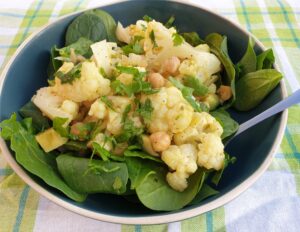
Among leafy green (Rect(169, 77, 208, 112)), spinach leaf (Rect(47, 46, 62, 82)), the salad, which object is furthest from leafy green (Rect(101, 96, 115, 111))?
spinach leaf (Rect(47, 46, 62, 82))

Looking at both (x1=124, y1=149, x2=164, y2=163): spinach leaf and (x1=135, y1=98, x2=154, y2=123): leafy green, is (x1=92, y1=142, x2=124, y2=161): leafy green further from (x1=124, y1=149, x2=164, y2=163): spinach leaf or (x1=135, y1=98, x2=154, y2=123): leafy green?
(x1=135, y1=98, x2=154, y2=123): leafy green

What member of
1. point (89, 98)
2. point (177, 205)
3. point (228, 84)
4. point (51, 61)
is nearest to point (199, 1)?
point (228, 84)

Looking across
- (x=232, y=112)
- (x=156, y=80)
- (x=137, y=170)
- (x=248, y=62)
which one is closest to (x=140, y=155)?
(x=137, y=170)

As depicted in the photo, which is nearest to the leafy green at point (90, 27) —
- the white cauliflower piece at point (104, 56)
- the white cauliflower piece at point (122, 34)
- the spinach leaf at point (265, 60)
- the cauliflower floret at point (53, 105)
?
the white cauliflower piece at point (122, 34)

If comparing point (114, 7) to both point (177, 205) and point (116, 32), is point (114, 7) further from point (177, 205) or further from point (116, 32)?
point (177, 205)

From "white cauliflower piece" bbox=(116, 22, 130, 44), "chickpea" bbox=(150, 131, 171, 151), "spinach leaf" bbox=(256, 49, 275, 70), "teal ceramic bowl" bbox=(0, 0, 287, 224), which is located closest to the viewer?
"teal ceramic bowl" bbox=(0, 0, 287, 224)

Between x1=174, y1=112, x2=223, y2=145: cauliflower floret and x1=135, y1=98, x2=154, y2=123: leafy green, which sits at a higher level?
x1=135, y1=98, x2=154, y2=123: leafy green
